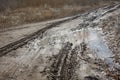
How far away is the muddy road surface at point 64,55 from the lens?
589cm

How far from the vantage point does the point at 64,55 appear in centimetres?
712

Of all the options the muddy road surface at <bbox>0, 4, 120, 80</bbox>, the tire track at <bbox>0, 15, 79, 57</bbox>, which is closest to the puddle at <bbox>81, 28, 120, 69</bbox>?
the muddy road surface at <bbox>0, 4, 120, 80</bbox>

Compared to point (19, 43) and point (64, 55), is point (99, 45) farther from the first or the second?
point (19, 43)

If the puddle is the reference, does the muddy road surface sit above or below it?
above

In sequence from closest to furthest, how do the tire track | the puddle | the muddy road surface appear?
the muddy road surface < the puddle < the tire track

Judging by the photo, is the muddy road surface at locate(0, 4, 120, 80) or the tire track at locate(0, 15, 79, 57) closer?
the muddy road surface at locate(0, 4, 120, 80)

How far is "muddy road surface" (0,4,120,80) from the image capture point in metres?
5.89

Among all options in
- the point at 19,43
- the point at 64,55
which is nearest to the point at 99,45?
the point at 64,55

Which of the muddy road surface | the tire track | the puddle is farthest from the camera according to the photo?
the tire track

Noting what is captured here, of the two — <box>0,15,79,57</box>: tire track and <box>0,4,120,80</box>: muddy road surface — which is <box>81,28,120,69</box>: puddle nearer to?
<box>0,4,120,80</box>: muddy road surface

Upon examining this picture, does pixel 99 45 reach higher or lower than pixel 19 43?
lower

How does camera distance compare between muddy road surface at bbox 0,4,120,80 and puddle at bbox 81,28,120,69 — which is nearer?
muddy road surface at bbox 0,4,120,80

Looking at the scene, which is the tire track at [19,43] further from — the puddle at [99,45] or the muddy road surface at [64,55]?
the puddle at [99,45]

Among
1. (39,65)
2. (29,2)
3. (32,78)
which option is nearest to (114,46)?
(39,65)
